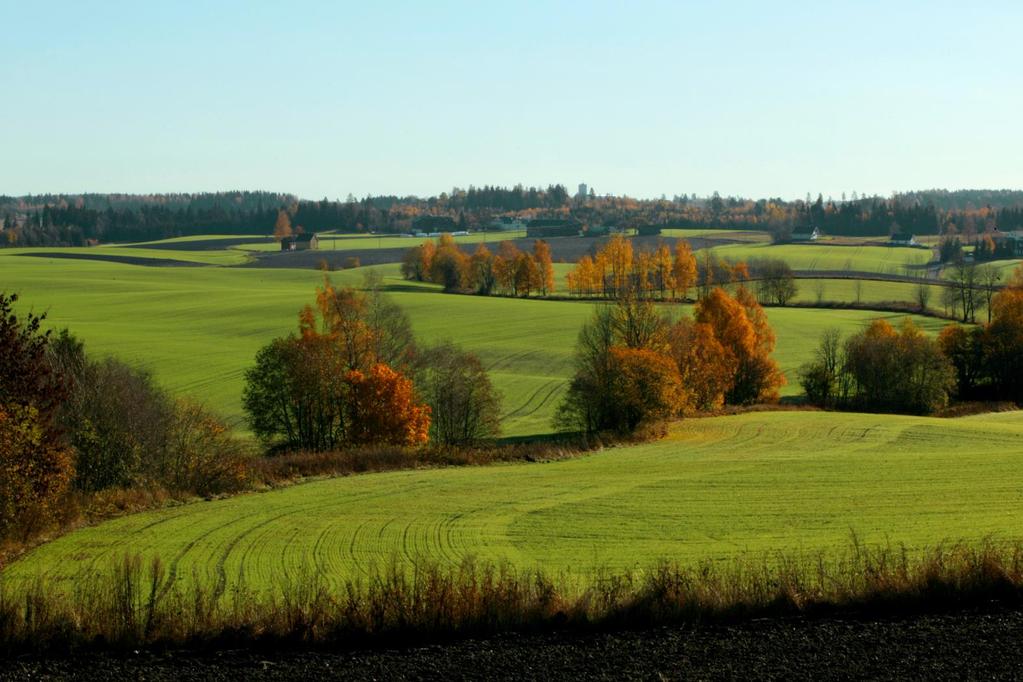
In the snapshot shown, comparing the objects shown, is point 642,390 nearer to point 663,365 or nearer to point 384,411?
point 663,365

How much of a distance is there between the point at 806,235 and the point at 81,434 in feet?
493

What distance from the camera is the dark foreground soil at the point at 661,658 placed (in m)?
9.85

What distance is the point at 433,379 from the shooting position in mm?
47312

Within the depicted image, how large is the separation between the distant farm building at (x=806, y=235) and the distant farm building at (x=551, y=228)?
115 ft

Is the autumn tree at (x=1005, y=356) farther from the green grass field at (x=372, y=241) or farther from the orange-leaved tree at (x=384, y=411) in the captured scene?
the green grass field at (x=372, y=241)

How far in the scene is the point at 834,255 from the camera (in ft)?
449

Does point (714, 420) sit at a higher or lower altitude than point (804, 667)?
lower

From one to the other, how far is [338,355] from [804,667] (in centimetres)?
4004

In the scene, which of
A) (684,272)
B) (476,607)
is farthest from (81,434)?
(684,272)

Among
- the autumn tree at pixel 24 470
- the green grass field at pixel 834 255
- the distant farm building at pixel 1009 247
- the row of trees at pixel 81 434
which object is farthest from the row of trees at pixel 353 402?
the distant farm building at pixel 1009 247

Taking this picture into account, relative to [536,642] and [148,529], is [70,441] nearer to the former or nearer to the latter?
[148,529]

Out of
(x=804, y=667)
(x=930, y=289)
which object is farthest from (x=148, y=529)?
(x=930, y=289)

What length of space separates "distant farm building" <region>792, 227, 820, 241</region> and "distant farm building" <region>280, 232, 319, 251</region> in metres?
71.8

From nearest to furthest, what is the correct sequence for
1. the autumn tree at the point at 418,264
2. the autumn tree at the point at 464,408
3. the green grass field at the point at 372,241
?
the autumn tree at the point at 464,408 → the autumn tree at the point at 418,264 → the green grass field at the point at 372,241
